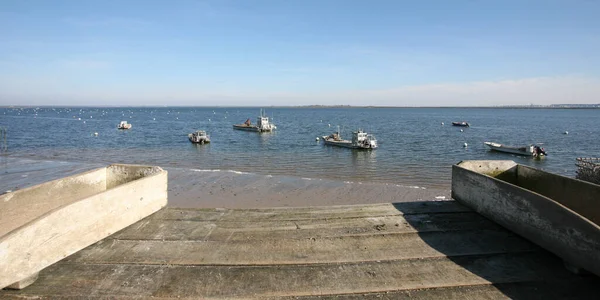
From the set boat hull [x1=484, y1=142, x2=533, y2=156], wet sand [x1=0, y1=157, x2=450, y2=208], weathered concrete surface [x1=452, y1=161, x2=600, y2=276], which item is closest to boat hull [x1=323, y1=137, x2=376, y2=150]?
boat hull [x1=484, y1=142, x2=533, y2=156]

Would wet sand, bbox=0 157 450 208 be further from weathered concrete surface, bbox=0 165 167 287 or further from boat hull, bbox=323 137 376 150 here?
boat hull, bbox=323 137 376 150

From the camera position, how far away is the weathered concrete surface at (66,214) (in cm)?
470

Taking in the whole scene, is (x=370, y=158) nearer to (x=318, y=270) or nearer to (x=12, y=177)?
(x=12, y=177)

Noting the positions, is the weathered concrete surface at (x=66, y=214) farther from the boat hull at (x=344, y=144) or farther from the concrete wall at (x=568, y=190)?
the boat hull at (x=344, y=144)

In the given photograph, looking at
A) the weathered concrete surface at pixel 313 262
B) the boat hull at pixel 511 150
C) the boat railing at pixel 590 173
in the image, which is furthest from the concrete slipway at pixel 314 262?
the boat hull at pixel 511 150

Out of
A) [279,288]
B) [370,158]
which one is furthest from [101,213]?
[370,158]

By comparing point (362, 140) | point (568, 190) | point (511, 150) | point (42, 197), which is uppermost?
point (568, 190)

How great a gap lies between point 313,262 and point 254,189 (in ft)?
46.1

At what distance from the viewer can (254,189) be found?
1941 cm

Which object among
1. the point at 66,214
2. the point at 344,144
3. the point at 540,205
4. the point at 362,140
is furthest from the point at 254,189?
the point at 344,144

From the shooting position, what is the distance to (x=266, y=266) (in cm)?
547

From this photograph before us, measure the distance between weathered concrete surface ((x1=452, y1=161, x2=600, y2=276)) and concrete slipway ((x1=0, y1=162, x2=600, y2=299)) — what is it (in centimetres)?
25

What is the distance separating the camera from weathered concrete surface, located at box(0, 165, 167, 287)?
4703 mm

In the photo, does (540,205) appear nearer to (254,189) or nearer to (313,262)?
(313,262)
